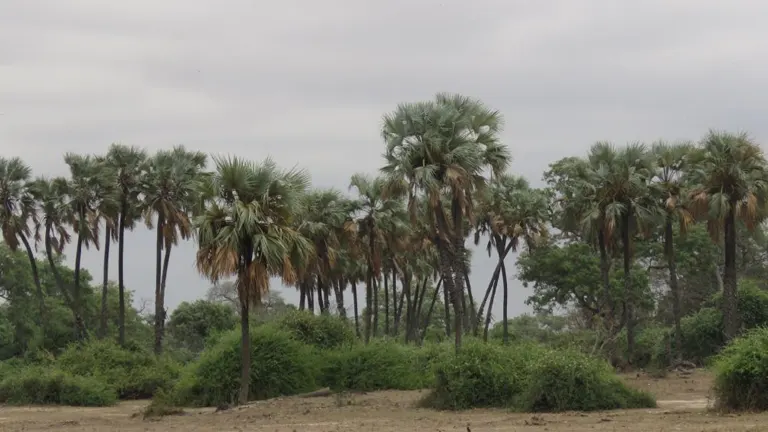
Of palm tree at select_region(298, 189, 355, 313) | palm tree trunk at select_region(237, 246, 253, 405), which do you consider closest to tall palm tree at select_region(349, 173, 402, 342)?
palm tree at select_region(298, 189, 355, 313)

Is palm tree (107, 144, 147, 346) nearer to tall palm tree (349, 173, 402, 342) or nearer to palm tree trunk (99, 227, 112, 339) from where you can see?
palm tree trunk (99, 227, 112, 339)

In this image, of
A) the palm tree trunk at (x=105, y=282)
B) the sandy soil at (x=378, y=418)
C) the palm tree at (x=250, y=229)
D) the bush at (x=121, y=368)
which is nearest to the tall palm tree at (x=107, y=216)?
the palm tree trunk at (x=105, y=282)

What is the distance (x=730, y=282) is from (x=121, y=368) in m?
23.5

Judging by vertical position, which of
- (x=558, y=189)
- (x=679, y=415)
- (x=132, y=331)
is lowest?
(x=679, y=415)

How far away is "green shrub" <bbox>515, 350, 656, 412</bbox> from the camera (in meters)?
22.1

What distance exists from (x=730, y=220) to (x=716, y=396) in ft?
50.9

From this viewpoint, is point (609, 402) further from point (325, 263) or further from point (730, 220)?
point (325, 263)

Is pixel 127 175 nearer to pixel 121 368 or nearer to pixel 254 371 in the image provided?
pixel 121 368

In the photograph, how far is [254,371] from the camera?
2878 centimetres

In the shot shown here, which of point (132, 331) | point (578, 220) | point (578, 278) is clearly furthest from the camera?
point (132, 331)

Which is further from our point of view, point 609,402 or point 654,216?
point 654,216

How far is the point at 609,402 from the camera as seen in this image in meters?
22.3

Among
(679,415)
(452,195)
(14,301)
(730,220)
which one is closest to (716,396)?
(679,415)

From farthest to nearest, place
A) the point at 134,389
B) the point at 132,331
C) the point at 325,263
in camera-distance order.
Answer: the point at 132,331
the point at 325,263
the point at 134,389
